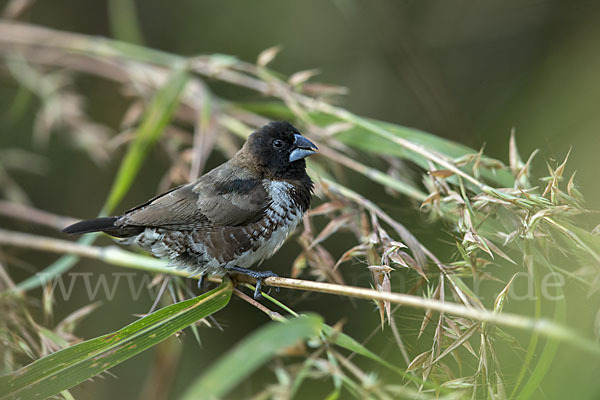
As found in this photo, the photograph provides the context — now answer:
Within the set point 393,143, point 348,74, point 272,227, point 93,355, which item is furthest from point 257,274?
point 348,74

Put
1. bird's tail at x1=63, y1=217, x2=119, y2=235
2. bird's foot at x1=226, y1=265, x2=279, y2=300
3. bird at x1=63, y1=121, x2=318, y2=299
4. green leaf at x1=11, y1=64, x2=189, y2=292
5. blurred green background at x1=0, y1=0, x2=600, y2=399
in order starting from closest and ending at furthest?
bird's foot at x1=226, y1=265, x2=279, y2=300, bird's tail at x1=63, y1=217, x2=119, y2=235, bird at x1=63, y1=121, x2=318, y2=299, green leaf at x1=11, y1=64, x2=189, y2=292, blurred green background at x1=0, y1=0, x2=600, y2=399

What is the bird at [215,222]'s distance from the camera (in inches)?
84.3

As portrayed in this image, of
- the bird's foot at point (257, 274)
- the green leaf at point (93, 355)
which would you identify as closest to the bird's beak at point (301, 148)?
the bird's foot at point (257, 274)

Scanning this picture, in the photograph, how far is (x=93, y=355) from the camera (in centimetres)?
151

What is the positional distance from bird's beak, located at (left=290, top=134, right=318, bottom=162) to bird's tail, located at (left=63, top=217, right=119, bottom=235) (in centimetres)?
79

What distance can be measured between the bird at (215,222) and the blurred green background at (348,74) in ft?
2.87

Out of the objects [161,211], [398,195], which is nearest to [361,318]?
[398,195]

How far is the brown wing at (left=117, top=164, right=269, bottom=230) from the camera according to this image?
2.16 metres

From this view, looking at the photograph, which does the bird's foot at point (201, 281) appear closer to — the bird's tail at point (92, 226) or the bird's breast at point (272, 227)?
the bird's breast at point (272, 227)

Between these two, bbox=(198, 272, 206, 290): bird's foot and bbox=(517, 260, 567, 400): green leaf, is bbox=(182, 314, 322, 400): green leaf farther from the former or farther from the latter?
bbox=(198, 272, 206, 290): bird's foot

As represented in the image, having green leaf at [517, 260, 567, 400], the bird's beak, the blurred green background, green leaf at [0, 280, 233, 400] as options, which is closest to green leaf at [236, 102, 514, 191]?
the bird's beak

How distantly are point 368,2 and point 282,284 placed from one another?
2.95m

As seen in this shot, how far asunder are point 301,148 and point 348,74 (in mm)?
2311

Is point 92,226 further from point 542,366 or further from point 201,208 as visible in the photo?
point 542,366
